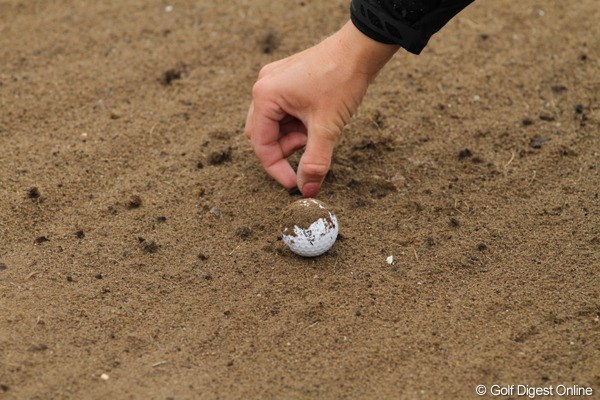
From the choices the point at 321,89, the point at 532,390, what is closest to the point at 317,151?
the point at 321,89

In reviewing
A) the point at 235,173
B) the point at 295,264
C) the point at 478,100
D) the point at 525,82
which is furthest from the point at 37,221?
the point at 525,82

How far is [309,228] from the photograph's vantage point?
11.6ft

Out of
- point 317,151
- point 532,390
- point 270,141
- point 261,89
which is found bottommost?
point 532,390

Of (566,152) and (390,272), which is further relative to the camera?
(566,152)

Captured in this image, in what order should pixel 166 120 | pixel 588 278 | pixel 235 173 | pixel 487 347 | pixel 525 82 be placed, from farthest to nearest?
pixel 525 82
pixel 166 120
pixel 235 173
pixel 588 278
pixel 487 347

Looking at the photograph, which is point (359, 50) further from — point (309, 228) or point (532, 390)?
point (532, 390)

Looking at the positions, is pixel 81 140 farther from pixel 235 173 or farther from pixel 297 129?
pixel 297 129

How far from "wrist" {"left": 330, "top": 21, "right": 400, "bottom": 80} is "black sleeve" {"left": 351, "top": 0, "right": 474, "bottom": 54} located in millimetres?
40

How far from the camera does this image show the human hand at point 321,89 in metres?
3.33

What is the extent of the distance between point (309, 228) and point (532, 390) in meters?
1.16

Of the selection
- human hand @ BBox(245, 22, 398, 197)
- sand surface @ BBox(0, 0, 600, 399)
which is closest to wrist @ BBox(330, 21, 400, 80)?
human hand @ BBox(245, 22, 398, 197)

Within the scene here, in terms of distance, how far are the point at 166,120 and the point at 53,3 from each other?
5.72ft

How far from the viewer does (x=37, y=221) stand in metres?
3.90

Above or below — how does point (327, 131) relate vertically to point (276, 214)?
above
